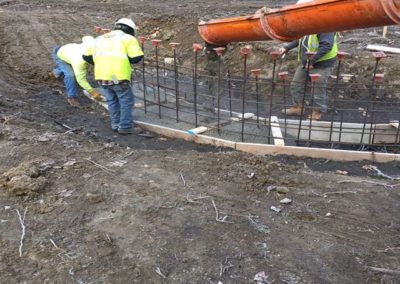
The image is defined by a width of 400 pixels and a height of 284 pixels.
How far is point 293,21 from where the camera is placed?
4078 mm

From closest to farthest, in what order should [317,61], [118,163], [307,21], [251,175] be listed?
[307,21]
[251,175]
[118,163]
[317,61]

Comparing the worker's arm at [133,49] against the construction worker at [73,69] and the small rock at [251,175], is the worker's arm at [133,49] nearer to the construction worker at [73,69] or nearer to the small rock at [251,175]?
the construction worker at [73,69]

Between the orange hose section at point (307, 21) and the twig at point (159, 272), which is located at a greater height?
the orange hose section at point (307, 21)

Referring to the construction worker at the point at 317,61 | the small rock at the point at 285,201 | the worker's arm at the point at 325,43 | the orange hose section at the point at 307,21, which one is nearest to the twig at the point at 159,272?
the small rock at the point at 285,201

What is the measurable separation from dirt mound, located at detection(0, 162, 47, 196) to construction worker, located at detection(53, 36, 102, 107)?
267cm

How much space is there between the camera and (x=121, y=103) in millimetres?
5852

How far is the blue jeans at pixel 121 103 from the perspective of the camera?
5816 millimetres

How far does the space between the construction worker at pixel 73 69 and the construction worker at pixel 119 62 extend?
0.51 meters

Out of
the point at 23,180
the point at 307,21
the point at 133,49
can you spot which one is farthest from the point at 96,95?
the point at 307,21

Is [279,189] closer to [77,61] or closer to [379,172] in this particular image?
[379,172]

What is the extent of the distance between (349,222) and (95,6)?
1253 centimetres

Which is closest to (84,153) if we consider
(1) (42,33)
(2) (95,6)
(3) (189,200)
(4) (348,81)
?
(3) (189,200)

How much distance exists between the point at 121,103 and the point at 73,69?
1.43m

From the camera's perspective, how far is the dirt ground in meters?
2.86
